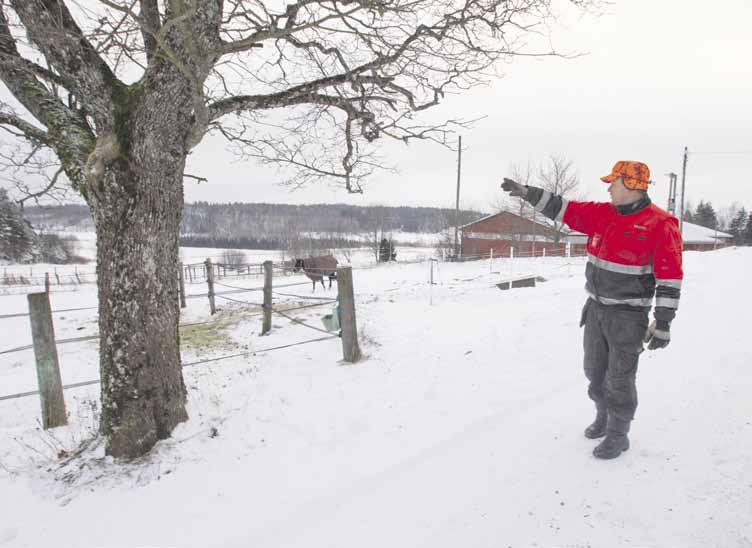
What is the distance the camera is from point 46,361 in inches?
128

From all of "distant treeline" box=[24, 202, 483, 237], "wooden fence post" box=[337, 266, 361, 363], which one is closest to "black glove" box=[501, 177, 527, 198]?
"wooden fence post" box=[337, 266, 361, 363]

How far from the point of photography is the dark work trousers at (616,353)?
2369 millimetres

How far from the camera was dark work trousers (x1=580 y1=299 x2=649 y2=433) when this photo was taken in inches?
93.3

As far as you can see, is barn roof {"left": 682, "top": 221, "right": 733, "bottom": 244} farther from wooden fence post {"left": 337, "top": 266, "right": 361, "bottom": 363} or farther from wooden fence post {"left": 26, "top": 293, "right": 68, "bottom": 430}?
wooden fence post {"left": 26, "top": 293, "right": 68, "bottom": 430}

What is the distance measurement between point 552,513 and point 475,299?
7.31 m

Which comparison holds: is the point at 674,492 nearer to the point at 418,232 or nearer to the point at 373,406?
the point at 373,406

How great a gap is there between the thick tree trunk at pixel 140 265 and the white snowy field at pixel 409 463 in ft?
1.01

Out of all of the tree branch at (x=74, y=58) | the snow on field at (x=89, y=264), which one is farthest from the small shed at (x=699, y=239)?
the tree branch at (x=74, y=58)

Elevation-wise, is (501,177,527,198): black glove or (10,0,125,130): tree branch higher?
(10,0,125,130): tree branch

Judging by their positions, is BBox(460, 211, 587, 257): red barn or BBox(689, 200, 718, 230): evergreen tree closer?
BBox(460, 211, 587, 257): red barn

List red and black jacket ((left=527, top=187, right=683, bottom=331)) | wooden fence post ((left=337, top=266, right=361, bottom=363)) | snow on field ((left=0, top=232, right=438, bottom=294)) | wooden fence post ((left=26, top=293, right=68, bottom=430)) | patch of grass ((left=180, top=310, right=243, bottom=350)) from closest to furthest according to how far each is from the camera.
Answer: red and black jacket ((left=527, top=187, right=683, bottom=331))
wooden fence post ((left=26, top=293, right=68, bottom=430))
wooden fence post ((left=337, top=266, right=361, bottom=363))
patch of grass ((left=180, top=310, right=243, bottom=350))
snow on field ((left=0, top=232, right=438, bottom=294))

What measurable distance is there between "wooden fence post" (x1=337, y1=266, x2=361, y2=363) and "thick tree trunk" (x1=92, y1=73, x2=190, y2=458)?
2.06m

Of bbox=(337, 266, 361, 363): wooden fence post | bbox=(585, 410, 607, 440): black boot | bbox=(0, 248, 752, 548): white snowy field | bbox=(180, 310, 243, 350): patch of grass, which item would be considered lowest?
bbox=(180, 310, 243, 350): patch of grass

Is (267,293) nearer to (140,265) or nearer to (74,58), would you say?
(140,265)
